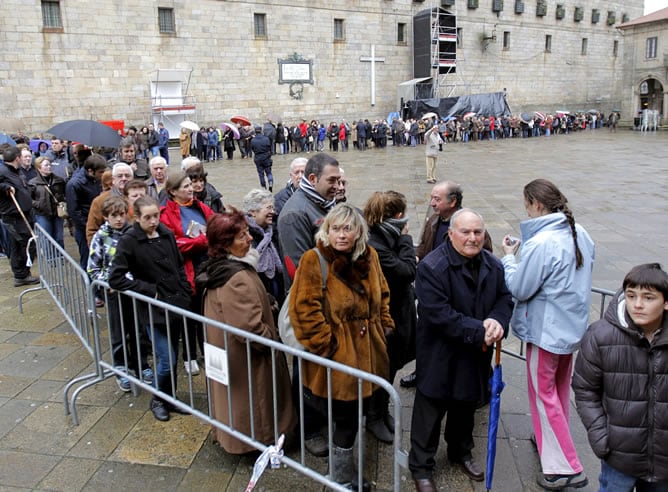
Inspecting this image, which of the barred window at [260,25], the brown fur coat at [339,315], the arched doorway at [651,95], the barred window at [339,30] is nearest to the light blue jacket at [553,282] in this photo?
the brown fur coat at [339,315]

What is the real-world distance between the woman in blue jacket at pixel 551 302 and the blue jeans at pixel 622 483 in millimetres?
511

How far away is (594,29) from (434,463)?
53865 millimetres

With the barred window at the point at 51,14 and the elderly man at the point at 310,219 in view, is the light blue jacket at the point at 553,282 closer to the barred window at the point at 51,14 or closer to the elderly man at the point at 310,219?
the elderly man at the point at 310,219

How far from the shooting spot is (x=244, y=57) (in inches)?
1125

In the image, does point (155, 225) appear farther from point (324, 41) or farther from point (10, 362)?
point (324, 41)

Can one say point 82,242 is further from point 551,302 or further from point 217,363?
point 551,302

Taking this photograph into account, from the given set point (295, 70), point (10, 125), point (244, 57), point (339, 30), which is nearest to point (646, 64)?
point (339, 30)

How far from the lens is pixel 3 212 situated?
6961mm

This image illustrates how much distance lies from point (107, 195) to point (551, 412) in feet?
13.9

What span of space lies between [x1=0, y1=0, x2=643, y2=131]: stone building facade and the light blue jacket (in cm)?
2484

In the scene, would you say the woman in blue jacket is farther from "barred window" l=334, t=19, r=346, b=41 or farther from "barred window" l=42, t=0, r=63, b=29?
"barred window" l=334, t=19, r=346, b=41

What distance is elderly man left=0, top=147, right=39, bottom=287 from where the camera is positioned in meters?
6.98

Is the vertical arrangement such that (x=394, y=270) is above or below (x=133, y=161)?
below

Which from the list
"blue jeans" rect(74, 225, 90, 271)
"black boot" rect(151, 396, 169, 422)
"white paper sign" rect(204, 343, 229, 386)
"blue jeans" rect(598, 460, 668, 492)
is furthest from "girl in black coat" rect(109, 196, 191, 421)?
"blue jeans" rect(74, 225, 90, 271)
